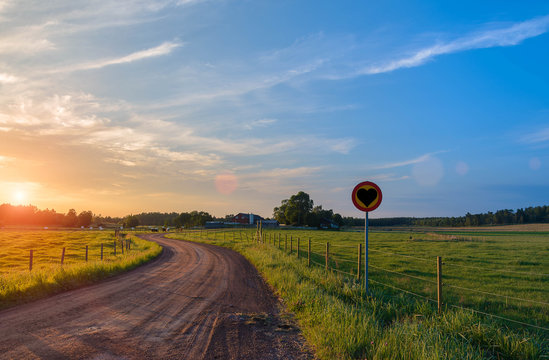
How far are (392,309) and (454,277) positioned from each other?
11.8 m

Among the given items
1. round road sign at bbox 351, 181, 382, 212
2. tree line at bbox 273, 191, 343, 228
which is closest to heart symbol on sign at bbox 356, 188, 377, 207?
round road sign at bbox 351, 181, 382, 212

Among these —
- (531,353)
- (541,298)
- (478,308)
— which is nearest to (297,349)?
(531,353)

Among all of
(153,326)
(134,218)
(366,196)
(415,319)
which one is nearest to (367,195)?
(366,196)

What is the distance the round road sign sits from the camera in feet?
34.4

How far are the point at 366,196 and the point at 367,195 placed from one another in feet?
0.15

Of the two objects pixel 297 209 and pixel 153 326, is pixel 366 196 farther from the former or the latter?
pixel 297 209

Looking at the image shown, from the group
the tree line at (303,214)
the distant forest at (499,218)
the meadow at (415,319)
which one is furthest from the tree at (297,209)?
the meadow at (415,319)

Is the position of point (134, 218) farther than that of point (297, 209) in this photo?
Yes

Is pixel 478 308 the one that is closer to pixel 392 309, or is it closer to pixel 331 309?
pixel 392 309

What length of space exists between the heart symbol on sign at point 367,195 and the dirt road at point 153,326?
13.9ft

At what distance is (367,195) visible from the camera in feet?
34.9

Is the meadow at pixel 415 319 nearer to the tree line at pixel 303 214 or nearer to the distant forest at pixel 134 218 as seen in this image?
the tree line at pixel 303 214

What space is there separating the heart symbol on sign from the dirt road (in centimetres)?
425

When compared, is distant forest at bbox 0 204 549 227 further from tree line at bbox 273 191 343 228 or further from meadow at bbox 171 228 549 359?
meadow at bbox 171 228 549 359
